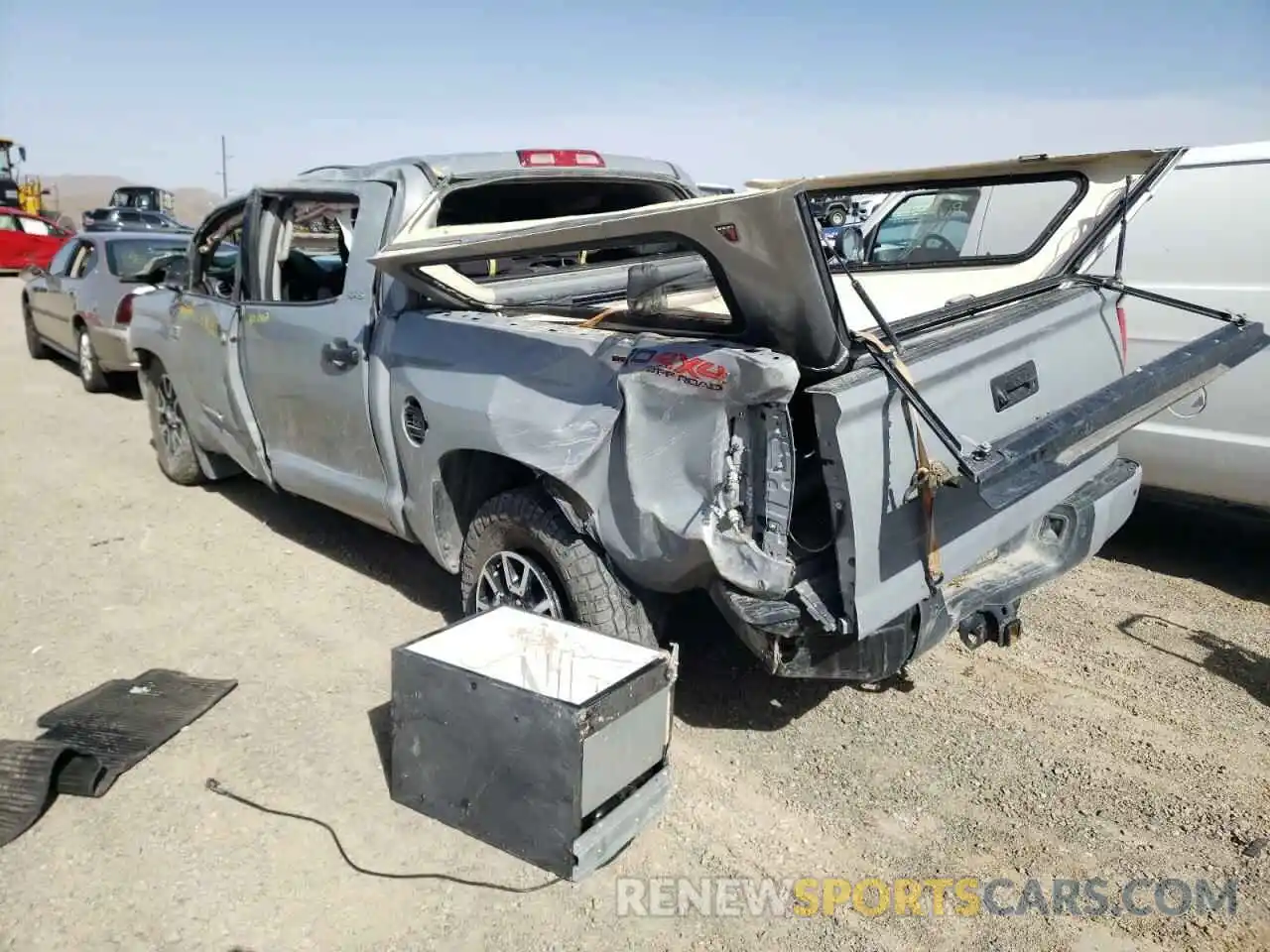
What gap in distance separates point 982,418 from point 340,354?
8.56 feet

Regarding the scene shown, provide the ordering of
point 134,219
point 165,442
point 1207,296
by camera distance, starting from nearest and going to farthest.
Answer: point 1207,296 → point 165,442 → point 134,219

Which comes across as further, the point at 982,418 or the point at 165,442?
the point at 165,442

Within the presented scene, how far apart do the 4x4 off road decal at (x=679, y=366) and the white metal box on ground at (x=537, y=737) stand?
835 mm

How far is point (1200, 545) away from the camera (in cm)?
544

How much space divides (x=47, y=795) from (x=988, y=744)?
3113 millimetres

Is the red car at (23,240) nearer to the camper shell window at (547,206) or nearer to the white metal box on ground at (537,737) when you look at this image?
the camper shell window at (547,206)

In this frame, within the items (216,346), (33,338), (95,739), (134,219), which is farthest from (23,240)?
(95,739)

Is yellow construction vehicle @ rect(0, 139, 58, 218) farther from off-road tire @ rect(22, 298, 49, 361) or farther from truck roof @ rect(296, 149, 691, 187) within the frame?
truck roof @ rect(296, 149, 691, 187)

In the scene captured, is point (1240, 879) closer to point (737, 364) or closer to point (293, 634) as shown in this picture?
point (737, 364)

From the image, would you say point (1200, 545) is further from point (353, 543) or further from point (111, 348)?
point (111, 348)

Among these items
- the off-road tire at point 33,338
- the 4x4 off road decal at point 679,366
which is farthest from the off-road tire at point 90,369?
the 4x4 off road decal at point 679,366

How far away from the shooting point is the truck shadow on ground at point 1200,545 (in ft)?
16.3

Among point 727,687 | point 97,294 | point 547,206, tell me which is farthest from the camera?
point 97,294

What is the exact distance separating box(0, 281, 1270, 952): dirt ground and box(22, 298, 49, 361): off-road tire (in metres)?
7.65
